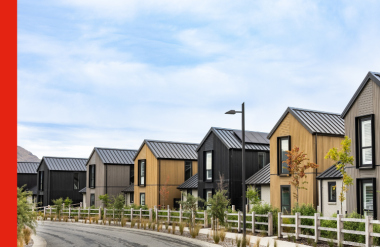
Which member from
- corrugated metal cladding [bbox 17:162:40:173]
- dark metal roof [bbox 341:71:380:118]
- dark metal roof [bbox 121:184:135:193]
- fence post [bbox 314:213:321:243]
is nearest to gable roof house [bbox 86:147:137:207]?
dark metal roof [bbox 121:184:135:193]

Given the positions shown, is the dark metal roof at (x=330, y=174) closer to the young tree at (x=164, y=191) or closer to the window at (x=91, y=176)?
the young tree at (x=164, y=191)

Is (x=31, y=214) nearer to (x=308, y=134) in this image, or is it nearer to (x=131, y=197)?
(x=308, y=134)

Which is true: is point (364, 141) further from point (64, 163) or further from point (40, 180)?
point (40, 180)

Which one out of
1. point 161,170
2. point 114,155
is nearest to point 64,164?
point 114,155

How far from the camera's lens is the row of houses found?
2173 centimetres

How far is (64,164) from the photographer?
194 feet

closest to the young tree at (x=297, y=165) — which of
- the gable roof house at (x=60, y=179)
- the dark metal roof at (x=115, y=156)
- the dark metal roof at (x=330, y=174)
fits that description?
the dark metal roof at (x=330, y=174)

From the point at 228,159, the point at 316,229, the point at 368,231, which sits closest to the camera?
the point at 368,231

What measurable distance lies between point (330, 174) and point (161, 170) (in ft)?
64.1

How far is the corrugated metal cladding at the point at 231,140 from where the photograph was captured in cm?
3534

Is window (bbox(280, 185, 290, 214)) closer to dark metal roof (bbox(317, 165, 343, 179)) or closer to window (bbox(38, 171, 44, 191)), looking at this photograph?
dark metal roof (bbox(317, 165, 343, 179))

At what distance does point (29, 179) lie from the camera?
222 feet

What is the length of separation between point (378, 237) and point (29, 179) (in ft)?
202

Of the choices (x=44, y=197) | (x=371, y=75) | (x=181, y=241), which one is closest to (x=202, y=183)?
(x=181, y=241)
